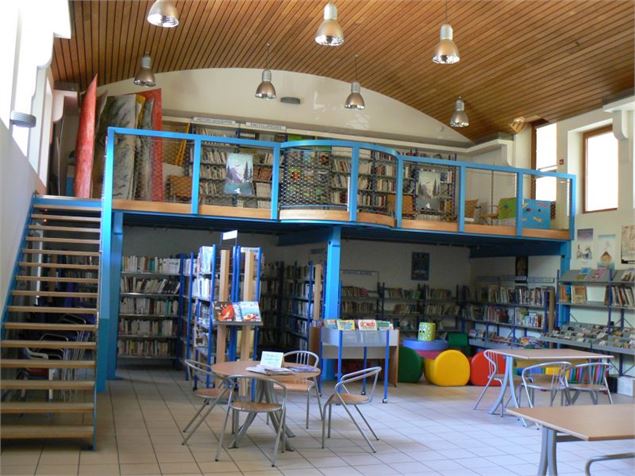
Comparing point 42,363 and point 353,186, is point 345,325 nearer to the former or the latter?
point 353,186

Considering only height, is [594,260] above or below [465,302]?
above

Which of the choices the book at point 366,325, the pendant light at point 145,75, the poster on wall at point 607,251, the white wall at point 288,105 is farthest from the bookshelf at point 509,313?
the pendant light at point 145,75

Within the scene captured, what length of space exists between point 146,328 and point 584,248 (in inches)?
290

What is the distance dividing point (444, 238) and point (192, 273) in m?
4.78

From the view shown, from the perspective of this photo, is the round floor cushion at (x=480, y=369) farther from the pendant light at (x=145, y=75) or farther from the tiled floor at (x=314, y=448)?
the pendant light at (x=145, y=75)

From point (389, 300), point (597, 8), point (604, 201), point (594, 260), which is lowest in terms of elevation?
point (389, 300)

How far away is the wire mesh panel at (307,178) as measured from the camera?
359 inches

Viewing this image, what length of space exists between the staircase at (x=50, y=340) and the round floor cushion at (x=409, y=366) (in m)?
4.48

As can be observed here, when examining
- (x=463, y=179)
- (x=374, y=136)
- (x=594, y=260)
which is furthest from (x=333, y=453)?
(x=374, y=136)

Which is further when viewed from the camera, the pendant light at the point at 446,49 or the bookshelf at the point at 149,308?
the bookshelf at the point at 149,308

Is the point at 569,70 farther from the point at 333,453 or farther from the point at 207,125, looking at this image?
the point at 333,453

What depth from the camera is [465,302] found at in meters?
13.1

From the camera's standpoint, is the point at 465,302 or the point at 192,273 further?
the point at 465,302

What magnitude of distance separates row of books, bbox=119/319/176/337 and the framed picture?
205 inches
